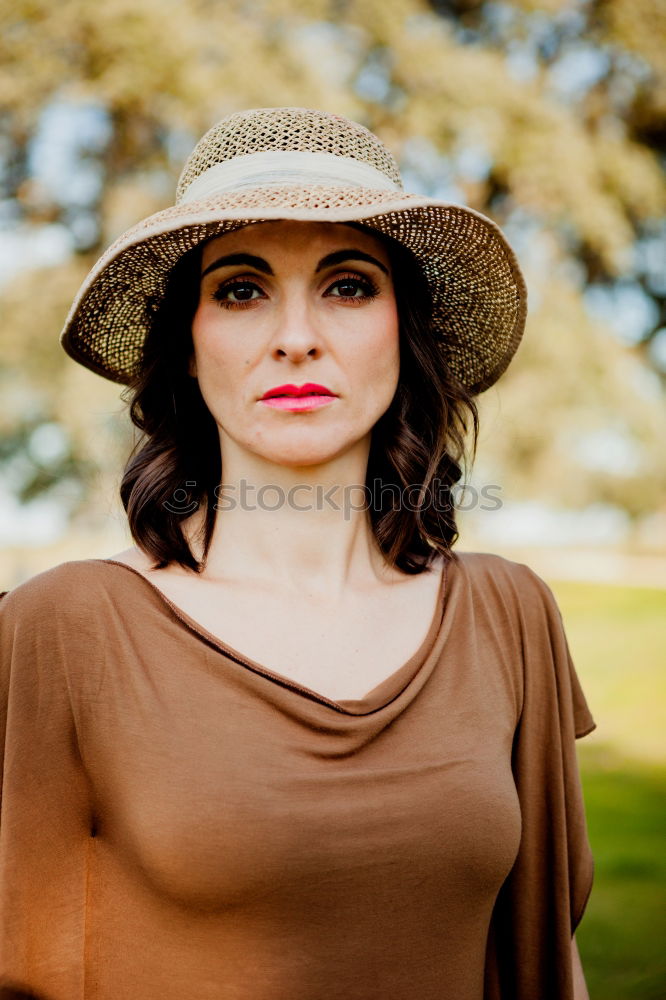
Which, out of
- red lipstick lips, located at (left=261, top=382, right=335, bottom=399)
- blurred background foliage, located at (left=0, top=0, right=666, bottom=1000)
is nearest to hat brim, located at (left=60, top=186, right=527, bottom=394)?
red lipstick lips, located at (left=261, top=382, right=335, bottom=399)

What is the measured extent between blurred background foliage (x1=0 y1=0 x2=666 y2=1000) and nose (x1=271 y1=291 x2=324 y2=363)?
180 inches

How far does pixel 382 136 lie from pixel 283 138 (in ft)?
22.6

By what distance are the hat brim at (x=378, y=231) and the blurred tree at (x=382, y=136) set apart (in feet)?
15.1

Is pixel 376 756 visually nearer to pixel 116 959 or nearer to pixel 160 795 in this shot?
pixel 160 795

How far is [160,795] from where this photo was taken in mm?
1423

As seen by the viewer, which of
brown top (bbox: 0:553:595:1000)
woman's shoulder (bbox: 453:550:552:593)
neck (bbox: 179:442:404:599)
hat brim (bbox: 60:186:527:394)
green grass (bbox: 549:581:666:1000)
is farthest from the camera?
green grass (bbox: 549:581:666:1000)

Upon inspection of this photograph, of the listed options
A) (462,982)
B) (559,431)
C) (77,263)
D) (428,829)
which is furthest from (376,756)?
(77,263)

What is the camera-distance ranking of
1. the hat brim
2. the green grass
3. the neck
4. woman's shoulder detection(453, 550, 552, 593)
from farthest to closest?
the green grass → woman's shoulder detection(453, 550, 552, 593) → the neck → the hat brim

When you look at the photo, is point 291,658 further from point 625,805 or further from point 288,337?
point 625,805

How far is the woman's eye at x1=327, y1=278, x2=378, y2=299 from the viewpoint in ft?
5.65

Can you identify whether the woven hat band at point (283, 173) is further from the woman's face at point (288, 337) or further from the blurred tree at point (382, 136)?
the blurred tree at point (382, 136)

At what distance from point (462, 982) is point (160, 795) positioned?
61 centimetres

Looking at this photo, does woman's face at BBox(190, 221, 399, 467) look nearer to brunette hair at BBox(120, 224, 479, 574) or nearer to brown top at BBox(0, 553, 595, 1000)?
brunette hair at BBox(120, 224, 479, 574)

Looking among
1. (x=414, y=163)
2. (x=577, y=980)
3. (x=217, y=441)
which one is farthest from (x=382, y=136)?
(x=577, y=980)
